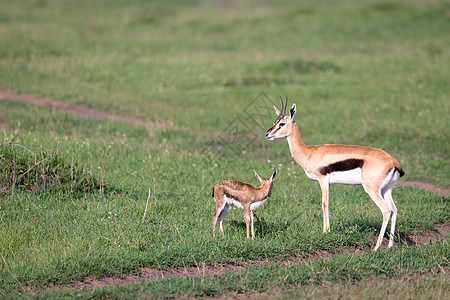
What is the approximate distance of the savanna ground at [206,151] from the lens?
6200 millimetres

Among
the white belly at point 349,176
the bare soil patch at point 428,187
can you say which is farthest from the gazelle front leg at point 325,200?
the bare soil patch at point 428,187

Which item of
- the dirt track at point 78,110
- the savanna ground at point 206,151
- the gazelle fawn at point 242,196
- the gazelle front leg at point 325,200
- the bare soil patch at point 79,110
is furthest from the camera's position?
the bare soil patch at point 79,110

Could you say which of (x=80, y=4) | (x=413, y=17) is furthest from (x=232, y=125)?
(x=80, y=4)

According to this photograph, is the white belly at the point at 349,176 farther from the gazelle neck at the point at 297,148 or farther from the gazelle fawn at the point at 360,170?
the gazelle neck at the point at 297,148

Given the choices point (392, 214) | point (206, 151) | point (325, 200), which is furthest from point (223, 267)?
point (206, 151)

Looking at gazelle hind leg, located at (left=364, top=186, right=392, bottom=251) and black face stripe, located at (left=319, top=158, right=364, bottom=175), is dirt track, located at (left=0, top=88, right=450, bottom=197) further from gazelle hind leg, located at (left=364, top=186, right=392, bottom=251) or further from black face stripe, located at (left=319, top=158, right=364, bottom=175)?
gazelle hind leg, located at (left=364, top=186, right=392, bottom=251)

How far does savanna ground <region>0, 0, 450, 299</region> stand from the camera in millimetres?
6200

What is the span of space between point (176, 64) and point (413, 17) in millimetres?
15786

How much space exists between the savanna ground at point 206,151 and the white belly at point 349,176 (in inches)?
29.7

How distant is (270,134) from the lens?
766 centimetres

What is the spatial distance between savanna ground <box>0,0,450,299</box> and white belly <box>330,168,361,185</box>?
29.7 inches

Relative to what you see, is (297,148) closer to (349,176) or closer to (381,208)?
(349,176)

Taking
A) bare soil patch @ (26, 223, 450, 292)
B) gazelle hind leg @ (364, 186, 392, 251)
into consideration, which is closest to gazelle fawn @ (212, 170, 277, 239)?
bare soil patch @ (26, 223, 450, 292)

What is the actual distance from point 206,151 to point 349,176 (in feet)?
17.7
